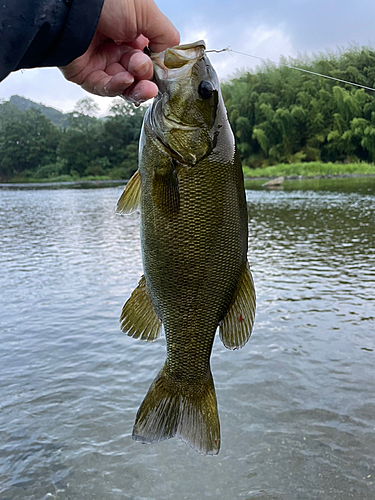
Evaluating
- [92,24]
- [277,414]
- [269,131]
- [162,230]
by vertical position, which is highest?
[269,131]

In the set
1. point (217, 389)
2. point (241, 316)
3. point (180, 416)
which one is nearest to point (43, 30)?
point (241, 316)

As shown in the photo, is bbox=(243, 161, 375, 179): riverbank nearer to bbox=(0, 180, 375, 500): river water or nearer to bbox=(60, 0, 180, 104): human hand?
bbox=(0, 180, 375, 500): river water

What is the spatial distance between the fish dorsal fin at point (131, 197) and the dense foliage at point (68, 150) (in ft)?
223

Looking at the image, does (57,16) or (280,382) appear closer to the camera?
(57,16)

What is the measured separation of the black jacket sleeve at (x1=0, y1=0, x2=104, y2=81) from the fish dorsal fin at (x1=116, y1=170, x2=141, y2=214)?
598mm

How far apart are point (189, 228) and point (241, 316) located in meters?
0.49

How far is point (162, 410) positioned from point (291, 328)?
5.27 meters

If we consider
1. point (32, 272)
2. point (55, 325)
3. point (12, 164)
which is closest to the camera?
point (55, 325)

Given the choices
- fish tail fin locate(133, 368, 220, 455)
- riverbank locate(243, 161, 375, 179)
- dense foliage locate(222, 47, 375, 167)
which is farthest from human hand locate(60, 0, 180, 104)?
dense foliage locate(222, 47, 375, 167)

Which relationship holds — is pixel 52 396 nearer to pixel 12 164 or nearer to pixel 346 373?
pixel 346 373

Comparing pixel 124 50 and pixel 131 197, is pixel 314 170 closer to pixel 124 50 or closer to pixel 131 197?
pixel 124 50

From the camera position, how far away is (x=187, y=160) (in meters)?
1.87

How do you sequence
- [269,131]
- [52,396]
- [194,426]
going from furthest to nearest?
[269,131]
[52,396]
[194,426]

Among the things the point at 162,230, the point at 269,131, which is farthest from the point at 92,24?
the point at 269,131
